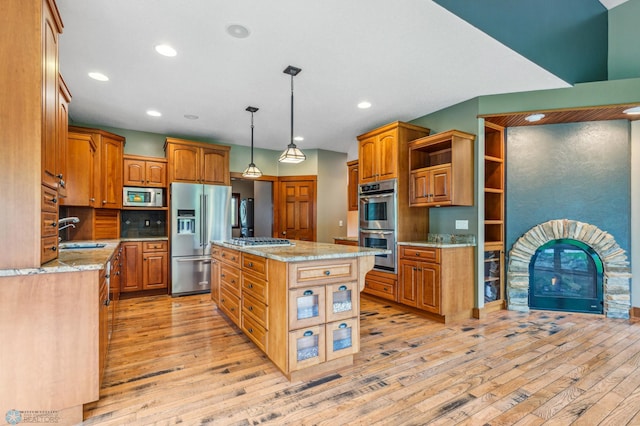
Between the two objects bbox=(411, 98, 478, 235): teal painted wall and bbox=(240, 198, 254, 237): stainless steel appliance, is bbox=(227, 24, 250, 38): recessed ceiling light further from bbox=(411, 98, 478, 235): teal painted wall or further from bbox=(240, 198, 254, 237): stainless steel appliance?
bbox=(240, 198, 254, 237): stainless steel appliance

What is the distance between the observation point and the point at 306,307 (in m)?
2.29

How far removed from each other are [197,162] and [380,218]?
3.04 meters

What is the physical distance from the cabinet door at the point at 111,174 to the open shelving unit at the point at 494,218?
513 cm

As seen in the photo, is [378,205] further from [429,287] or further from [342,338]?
[342,338]

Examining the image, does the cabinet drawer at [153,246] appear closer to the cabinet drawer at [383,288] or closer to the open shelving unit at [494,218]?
the cabinet drawer at [383,288]

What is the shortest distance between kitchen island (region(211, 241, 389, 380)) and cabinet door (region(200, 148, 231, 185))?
9.45ft

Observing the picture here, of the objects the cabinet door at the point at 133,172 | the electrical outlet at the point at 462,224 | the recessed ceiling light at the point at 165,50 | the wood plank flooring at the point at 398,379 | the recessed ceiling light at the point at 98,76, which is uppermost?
the recessed ceiling light at the point at 165,50

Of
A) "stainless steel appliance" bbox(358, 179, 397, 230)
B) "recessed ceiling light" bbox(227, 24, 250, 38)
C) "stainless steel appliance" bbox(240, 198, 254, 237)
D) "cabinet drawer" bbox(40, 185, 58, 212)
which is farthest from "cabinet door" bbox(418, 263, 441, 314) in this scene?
"stainless steel appliance" bbox(240, 198, 254, 237)

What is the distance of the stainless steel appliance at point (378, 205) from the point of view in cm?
416

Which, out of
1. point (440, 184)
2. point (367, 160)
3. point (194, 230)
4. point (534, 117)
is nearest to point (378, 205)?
point (367, 160)

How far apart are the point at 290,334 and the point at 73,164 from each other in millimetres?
3776

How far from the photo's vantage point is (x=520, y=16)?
2873 millimetres

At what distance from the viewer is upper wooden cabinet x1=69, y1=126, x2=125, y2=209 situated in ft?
14.5

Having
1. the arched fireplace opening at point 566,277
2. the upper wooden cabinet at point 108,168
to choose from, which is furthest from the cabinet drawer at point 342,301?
the upper wooden cabinet at point 108,168
